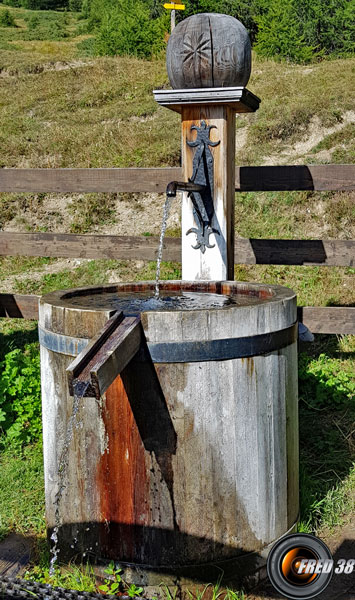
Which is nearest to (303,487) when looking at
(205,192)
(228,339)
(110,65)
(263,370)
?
(263,370)

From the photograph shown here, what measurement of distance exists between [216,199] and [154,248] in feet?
3.88

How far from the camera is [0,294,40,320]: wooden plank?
16.2 ft

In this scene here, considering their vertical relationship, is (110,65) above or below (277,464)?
above

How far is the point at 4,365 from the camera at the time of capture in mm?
4781

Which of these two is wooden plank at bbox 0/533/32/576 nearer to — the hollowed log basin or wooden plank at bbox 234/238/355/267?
the hollowed log basin

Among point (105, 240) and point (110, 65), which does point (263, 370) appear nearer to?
point (105, 240)

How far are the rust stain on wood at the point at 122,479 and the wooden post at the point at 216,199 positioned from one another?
1764 millimetres

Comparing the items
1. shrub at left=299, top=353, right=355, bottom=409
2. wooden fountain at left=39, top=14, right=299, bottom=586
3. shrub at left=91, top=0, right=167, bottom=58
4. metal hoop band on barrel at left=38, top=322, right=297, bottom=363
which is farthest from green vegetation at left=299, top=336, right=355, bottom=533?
→ shrub at left=91, top=0, right=167, bottom=58

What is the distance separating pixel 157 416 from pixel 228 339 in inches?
15.9

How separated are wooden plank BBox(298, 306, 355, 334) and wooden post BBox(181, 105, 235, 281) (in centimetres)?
74

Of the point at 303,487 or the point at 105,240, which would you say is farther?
the point at 105,240

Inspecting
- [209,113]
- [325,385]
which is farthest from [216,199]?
[325,385]

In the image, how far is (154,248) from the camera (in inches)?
199

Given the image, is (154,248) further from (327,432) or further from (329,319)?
(327,432)
